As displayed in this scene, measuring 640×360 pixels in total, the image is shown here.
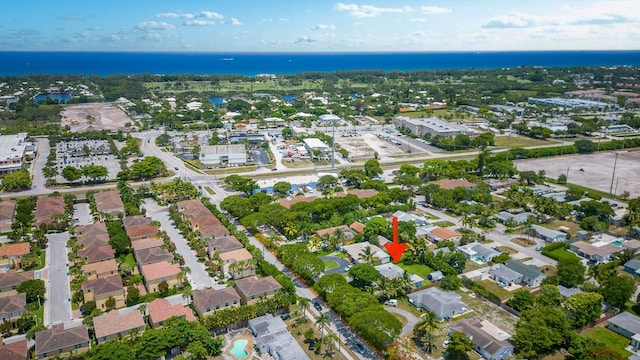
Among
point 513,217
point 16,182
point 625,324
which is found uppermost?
point 16,182

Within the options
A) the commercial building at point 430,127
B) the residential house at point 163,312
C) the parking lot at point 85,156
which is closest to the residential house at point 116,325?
the residential house at point 163,312

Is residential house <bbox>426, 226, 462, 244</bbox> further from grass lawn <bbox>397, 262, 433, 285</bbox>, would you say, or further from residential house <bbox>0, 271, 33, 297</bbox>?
residential house <bbox>0, 271, 33, 297</bbox>

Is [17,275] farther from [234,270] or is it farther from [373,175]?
[373,175]

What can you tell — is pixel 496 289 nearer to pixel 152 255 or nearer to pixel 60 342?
pixel 152 255

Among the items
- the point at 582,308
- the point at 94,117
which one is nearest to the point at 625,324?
the point at 582,308

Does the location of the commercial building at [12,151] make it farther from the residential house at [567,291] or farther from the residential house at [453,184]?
the residential house at [567,291]

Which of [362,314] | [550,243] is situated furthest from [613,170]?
[362,314]
